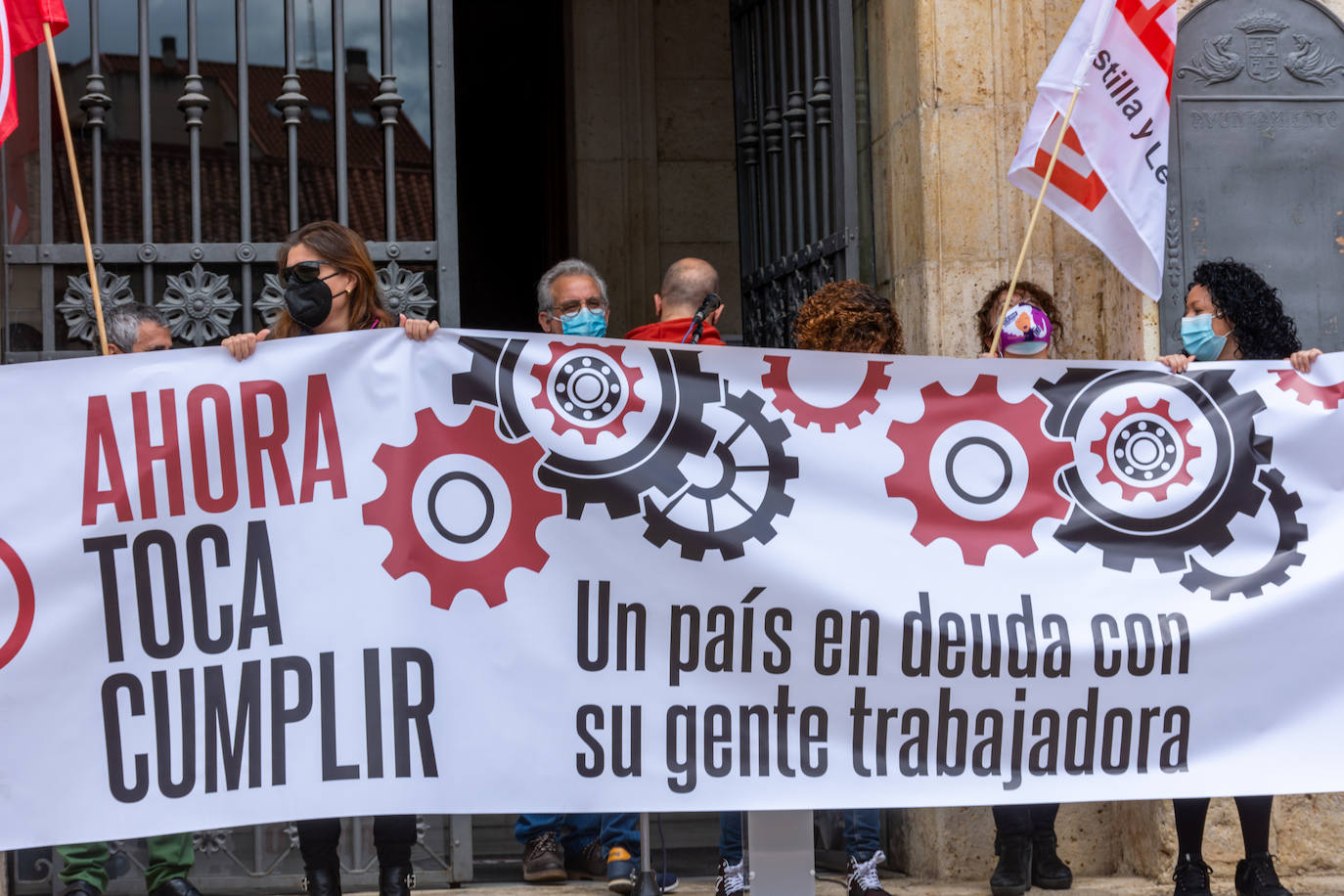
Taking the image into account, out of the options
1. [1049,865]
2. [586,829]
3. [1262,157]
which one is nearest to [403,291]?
[586,829]

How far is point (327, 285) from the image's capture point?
5.05 metres

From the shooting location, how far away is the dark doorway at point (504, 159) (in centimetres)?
1299

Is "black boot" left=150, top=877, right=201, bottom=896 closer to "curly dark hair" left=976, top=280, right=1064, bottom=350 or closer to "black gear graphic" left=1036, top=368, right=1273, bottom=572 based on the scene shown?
"black gear graphic" left=1036, top=368, right=1273, bottom=572

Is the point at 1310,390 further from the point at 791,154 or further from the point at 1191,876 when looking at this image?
the point at 791,154

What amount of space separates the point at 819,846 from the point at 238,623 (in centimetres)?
269

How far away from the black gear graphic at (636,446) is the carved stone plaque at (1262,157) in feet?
7.43

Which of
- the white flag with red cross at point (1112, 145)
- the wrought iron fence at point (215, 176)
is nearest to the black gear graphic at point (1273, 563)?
the white flag with red cross at point (1112, 145)

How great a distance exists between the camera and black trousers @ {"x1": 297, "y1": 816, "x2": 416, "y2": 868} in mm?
4879

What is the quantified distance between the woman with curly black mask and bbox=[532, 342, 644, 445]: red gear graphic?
78.2 inches

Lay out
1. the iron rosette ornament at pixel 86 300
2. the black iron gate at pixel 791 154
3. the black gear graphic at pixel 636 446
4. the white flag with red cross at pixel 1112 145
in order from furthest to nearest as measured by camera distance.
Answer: the black iron gate at pixel 791 154
the iron rosette ornament at pixel 86 300
the white flag with red cross at pixel 1112 145
the black gear graphic at pixel 636 446

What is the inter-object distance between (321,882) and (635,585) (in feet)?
4.19

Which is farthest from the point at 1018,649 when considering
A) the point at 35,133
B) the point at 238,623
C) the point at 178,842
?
the point at 35,133

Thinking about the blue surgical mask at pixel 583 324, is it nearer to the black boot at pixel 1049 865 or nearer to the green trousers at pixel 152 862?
the green trousers at pixel 152 862

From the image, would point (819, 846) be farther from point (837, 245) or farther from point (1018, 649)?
point (837, 245)
